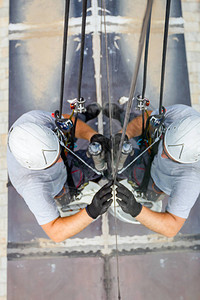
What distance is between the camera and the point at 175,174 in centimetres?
139

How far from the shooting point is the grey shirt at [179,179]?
4.33ft

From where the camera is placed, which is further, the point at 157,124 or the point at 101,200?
the point at 157,124

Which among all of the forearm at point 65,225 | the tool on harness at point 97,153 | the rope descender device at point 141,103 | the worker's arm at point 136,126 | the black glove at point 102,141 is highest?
the rope descender device at point 141,103

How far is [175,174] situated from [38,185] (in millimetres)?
686

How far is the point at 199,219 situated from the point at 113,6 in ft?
6.02

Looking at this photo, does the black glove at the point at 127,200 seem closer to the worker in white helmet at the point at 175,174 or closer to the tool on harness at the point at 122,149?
the worker in white helmet at the point at 175,174

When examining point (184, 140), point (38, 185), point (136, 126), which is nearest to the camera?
point (184, 140)

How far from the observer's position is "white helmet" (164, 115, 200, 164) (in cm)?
119

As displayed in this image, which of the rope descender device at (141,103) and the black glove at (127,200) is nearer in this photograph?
the black glove at (127,200)

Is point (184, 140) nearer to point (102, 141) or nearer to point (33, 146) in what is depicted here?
point (102, 141)

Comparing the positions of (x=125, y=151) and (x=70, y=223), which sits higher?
(x=125, y=151)

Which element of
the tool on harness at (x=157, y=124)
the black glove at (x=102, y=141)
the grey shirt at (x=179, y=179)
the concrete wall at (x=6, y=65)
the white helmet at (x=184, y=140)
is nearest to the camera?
the white helmet at (x=184, y=140)

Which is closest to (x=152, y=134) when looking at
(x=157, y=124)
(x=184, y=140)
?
(x=157, y=124)

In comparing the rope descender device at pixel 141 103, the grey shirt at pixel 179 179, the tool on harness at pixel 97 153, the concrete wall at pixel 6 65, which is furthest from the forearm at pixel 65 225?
the concrete wall at pixel 6 65
